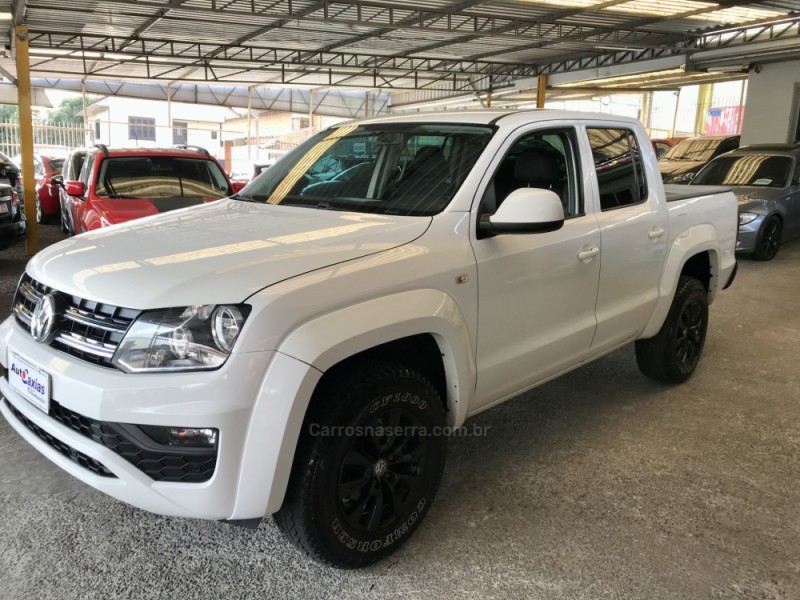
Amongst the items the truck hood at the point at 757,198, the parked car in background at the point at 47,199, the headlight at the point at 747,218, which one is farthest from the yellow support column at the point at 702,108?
the parked car in background at the point at 47,199

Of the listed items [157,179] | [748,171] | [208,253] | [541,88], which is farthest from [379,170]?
[541,88]

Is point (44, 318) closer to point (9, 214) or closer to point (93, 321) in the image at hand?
point (93, 321)

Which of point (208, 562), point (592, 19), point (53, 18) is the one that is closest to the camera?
point (208, 562)

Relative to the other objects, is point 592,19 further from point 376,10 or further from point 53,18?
point 53,18

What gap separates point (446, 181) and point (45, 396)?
1.75 meters

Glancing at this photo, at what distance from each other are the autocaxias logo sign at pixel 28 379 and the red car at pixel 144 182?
4.31m

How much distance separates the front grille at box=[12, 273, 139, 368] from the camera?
84.4 inches

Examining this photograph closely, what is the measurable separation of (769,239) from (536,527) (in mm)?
7939

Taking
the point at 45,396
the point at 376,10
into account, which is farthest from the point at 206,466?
the point at 376,10

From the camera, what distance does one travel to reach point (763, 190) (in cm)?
923

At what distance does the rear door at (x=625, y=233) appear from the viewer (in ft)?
11.4

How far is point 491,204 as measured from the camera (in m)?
2.86

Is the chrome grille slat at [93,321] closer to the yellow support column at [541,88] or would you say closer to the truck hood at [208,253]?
the truck hood at [208,253]

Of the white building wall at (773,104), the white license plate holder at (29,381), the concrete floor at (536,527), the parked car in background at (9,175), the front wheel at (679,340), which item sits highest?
the white building wall at (773,104)
